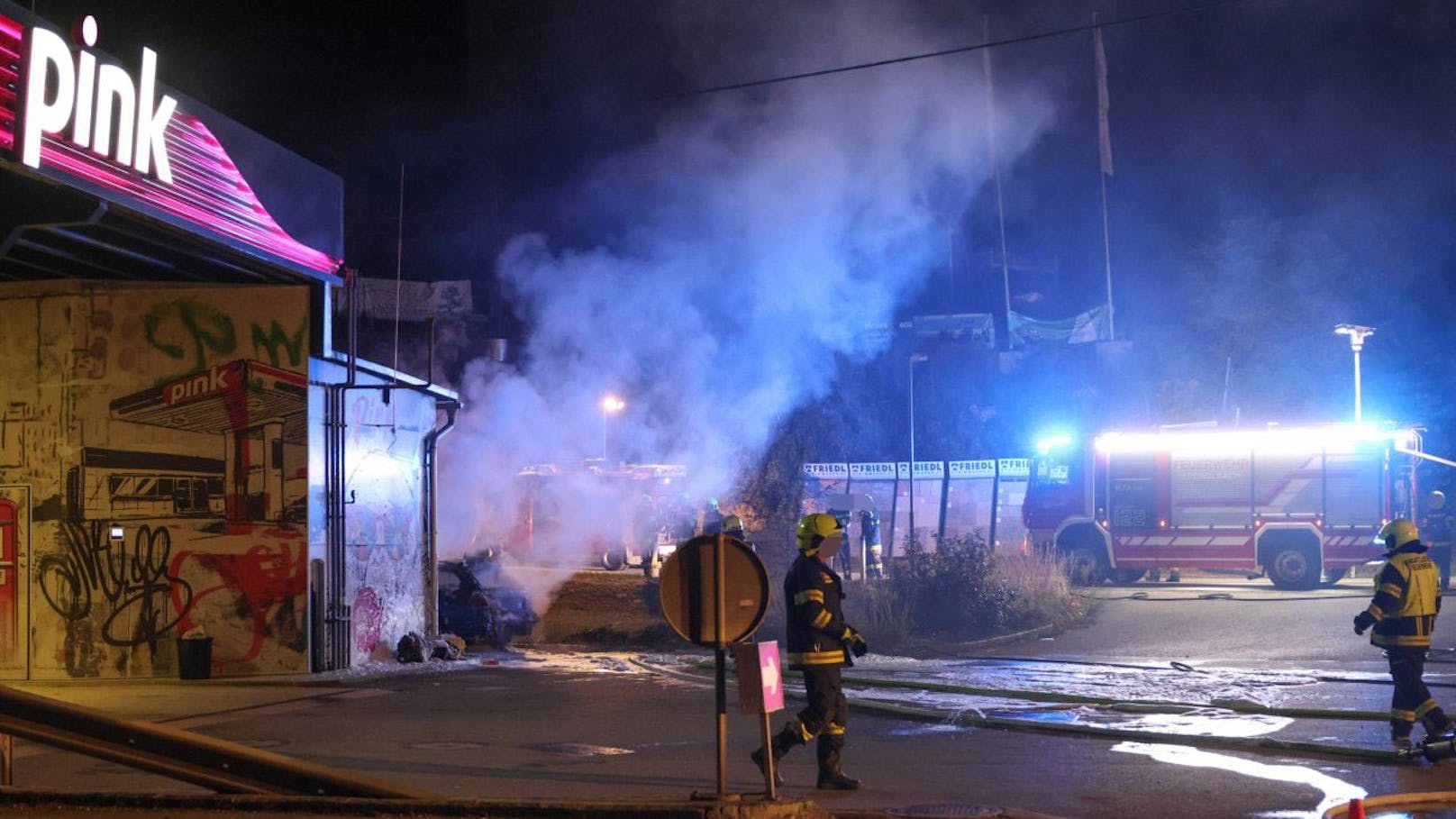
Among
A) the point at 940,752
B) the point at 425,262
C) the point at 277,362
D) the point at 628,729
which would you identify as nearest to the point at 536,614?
the point at 277,362

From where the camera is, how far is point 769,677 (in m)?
7.33

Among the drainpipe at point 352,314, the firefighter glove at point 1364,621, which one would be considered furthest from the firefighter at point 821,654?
the drainpipe at point 352,314

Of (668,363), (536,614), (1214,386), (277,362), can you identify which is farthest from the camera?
(1214,386)

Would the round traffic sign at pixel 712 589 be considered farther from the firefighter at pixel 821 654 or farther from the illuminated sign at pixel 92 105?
the illuminated sign at pixel 92 105

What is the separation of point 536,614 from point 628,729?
1000 cm

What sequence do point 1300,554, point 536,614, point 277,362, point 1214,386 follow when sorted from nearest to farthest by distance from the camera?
point 277,362
point 536,614
point 1300,554
point 1214,386

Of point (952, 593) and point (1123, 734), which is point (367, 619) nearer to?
point (952, 593)

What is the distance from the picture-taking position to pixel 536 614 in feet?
67.2

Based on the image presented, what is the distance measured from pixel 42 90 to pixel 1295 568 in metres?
20.6

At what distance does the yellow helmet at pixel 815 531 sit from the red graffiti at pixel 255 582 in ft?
25.7

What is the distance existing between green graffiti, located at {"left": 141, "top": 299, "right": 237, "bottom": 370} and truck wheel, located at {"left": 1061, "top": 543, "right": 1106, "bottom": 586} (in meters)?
15.7

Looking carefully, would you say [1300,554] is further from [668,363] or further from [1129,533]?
[668,363]

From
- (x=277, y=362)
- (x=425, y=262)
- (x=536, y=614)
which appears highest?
(x=425, y=262)

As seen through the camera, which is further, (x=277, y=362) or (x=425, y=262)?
(x=425, y=262)
